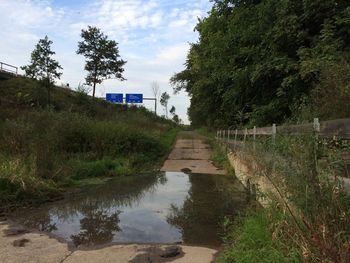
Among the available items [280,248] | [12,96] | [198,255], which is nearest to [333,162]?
[280,248]

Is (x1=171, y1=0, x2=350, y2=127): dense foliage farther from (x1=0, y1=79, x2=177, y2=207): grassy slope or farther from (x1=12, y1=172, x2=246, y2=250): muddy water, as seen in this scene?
(x1=0, y1=79, x2=177, y2=207): grassy slope

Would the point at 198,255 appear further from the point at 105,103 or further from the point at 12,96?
the point at 105,103

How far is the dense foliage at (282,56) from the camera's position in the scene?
426 inches

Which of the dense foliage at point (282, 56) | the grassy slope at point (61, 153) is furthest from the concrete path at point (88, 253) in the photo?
the dense foliage at point (282, 56)

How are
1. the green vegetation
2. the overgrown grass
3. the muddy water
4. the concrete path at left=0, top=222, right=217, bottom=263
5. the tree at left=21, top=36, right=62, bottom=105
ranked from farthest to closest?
1. the tree at left=21, top=36, right=62, bottom=105
2. the muddy water
3. the concrete path at left=0, top=222, right=217, bottom=263
4. the overgrown grass
5. the green vegetation

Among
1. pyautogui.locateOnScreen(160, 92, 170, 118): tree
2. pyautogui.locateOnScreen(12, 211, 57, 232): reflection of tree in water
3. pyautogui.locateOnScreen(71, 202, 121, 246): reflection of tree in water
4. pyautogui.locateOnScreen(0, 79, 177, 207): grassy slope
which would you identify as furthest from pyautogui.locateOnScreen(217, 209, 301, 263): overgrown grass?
pyautogui.locateOnScreen(160, 92, 170, 118): tree

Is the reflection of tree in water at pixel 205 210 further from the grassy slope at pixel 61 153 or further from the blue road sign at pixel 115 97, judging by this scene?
the blue road sign at pixel 115 97

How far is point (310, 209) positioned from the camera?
4.42m

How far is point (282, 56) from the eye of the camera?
15.0 m

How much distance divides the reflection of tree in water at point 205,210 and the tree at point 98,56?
121 ft

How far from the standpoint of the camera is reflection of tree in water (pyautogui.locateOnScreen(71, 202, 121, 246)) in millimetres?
6898

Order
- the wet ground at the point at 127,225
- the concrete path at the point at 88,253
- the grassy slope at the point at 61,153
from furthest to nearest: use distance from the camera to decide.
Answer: the grassy slope at the point at 61,153, the wet ground at the point at 127,225, the concrete path at the point at 88,253

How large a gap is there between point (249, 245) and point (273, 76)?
11582mm

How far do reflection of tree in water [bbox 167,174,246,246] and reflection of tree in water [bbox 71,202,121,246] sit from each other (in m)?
1.11
